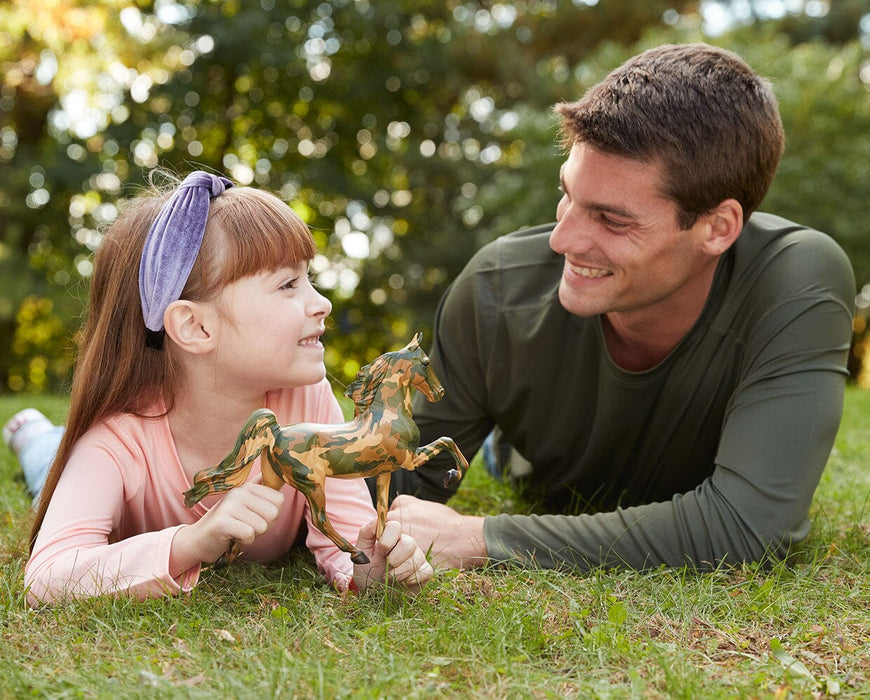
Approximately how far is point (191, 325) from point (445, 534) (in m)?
0.95

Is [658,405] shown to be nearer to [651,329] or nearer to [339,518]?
[651,329]

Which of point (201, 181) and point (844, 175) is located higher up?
point (201, 181)

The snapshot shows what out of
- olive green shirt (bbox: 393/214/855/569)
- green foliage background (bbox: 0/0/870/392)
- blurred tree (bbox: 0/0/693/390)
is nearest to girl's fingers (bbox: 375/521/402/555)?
olive green shirt (bbox: 393/214/855/569)

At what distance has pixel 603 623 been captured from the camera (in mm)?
2312

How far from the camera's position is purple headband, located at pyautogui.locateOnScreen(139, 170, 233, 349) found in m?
2.52

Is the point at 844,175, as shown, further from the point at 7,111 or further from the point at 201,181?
the point at 7,111

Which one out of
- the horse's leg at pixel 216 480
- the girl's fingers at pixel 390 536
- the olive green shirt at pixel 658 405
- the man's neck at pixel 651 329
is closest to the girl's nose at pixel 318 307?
the horse's leg at pixel 216 480

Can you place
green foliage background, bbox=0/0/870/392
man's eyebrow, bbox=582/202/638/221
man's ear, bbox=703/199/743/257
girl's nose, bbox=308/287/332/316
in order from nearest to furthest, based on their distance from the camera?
girl's nose, bbox=308/287/332/316 < man's eyebrow, bbox=582/202/638/221 < man's ear, bbox=703/199/743/257 < green foliage background, bbox=0/0/870/392

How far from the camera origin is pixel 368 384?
2.26m

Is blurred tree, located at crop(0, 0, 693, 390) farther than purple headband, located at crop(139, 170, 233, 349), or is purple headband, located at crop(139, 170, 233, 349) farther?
blurred tree, located at crop(0, 0, 693, 390)

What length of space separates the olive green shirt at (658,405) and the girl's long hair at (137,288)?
3.40 ft

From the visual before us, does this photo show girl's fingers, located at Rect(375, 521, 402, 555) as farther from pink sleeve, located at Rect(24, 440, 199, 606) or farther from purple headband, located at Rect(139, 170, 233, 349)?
purple headband, located at Rect(139, 170, 233, 349)

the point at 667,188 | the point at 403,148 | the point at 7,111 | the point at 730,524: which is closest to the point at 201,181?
the point at 667,188

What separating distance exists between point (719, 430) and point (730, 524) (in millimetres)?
660
